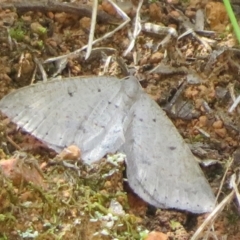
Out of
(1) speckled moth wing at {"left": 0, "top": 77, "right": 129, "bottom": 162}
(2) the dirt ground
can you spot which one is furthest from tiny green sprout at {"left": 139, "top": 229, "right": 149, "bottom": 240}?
(1) speckled moth wing at {"left": 0, "top": 77, "right": 129, "bottom": 162}

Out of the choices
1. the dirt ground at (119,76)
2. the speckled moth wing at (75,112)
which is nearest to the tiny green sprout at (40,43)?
the dirt ground at (119,76)

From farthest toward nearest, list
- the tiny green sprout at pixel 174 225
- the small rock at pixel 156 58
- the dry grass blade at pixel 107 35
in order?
the small rock at pixel 156 58
the dry grass blade at pixel 107 35
the tiny green sprout at pixel 174 225

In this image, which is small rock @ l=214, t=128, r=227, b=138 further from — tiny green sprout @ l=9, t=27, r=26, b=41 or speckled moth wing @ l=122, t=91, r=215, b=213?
tiny green sprout @ l=9, t=27, r=26, b=41

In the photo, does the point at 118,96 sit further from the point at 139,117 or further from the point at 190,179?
the point at 190,179

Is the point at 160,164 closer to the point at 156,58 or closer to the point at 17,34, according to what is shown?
the point at 156,58

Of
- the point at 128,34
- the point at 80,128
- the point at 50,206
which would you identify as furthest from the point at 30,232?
the point at 128,34

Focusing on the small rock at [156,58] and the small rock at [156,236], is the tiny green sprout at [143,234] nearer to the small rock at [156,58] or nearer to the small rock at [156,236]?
the small rock at [156,236]

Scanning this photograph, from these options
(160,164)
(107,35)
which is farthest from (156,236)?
(107,35)
